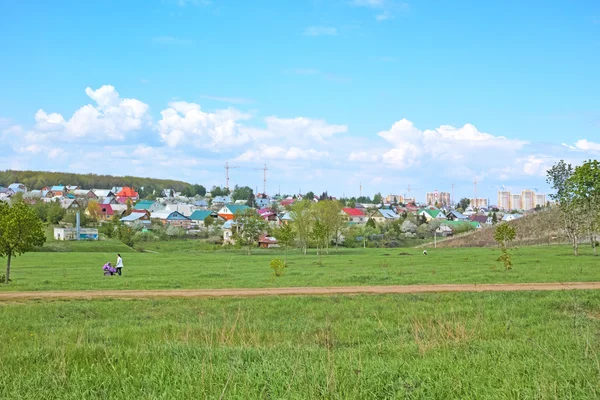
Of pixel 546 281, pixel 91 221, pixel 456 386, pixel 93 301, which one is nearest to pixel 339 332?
pixel 456 386

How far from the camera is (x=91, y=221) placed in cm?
14150

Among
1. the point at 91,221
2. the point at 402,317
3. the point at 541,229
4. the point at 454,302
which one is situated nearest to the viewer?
the point at 402,317

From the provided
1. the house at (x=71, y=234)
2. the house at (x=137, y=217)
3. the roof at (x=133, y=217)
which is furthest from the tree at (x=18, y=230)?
the roof at (x=133, y=217)

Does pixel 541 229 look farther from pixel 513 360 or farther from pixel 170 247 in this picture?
pixel 513 360

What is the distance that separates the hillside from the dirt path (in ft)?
226

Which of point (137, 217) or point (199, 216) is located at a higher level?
point (199, 216)

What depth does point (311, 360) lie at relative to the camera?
9.05 m

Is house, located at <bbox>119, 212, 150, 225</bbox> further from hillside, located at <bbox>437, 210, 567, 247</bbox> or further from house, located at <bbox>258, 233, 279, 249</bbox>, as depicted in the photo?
hillside, located at <bbox>437, 210, 567, 247</bbox>

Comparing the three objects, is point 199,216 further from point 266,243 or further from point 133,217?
point 266,243

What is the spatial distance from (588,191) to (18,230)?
47.5 metres

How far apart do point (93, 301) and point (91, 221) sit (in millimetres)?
128052

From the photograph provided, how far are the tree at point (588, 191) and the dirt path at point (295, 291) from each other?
31045 millimetres

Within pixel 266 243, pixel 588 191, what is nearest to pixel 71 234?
pixel 266 243

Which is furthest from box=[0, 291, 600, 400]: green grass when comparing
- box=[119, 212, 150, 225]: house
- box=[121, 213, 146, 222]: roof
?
box=[121, 213, 146, 222]: roof
